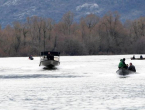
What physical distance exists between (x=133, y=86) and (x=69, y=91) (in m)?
6.99

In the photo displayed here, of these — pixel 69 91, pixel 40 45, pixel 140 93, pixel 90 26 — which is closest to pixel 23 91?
pixel 69 91

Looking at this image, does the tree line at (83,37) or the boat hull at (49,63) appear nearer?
the boat hull at (49,63)

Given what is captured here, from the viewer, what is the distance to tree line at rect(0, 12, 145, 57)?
165750 mm

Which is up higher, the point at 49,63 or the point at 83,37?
the point at 83,37

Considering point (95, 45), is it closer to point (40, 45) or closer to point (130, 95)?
point (40, 45)

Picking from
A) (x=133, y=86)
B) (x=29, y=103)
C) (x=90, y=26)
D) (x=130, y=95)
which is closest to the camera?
(x=29, y=103)

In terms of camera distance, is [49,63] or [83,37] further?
Answer: [83,37]

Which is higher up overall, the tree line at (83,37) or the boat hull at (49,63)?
the tree line at (83,37)

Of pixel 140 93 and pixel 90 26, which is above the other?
pixel 90 26

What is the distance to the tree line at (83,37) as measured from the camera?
166 meters

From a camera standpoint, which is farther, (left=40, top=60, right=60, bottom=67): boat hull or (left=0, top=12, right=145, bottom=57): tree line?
(left=0, top=12, right=145, bottom=57): tree line

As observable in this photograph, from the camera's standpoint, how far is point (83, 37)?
175 m

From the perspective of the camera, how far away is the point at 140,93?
38344mm

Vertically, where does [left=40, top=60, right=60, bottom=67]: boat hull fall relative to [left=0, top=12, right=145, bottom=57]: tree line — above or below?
below
